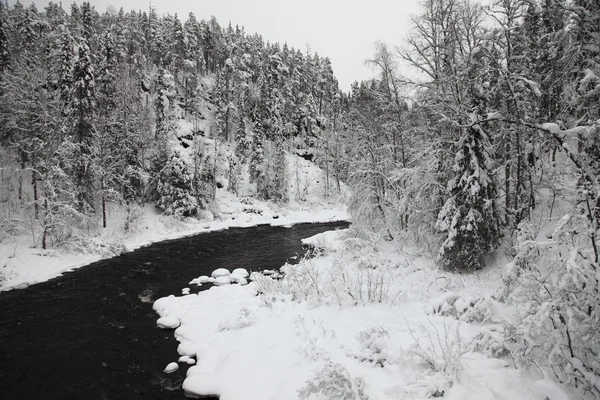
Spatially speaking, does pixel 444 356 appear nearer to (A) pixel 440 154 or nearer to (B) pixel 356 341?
(B) pixel 356 341

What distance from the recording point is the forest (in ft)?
12.8

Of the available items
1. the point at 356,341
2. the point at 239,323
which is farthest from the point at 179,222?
the point at 356,341

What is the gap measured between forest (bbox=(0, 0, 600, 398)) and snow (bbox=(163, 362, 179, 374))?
22.9 feet

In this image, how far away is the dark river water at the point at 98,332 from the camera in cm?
677

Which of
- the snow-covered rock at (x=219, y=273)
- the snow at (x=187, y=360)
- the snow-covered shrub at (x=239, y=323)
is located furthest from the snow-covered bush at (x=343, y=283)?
the snow-covered rock at (x=219, y=273)

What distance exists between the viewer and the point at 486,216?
9.28 metres

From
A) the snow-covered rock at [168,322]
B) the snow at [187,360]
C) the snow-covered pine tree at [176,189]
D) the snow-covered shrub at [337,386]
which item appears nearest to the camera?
the snow-covered shrub at [337,386]

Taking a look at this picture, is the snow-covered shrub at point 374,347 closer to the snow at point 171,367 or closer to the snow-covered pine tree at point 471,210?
the snow at point 171,367

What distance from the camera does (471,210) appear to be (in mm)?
9195

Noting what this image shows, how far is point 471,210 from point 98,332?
12153 millimetres

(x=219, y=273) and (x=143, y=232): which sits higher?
(x=143, y=232)

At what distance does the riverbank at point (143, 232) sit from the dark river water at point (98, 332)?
1299 millimetres

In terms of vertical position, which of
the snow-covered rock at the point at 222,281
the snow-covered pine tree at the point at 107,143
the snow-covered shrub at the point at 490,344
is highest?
the snow-covered pine tree at the point at 107,143

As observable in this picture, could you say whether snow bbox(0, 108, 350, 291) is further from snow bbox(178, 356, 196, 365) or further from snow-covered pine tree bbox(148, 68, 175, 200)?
snow bbox(178, 356, 196, 365)
